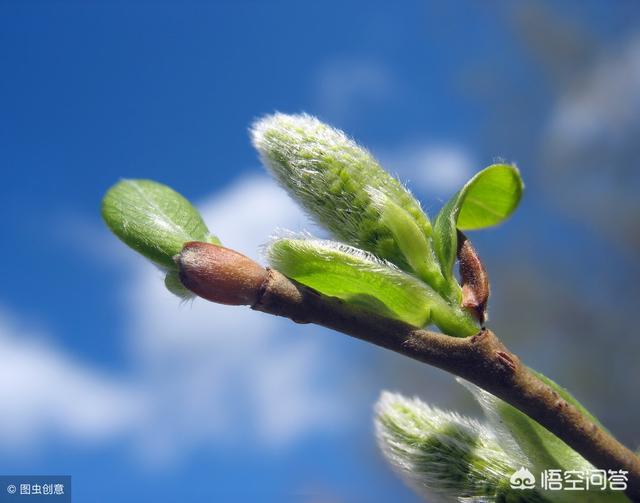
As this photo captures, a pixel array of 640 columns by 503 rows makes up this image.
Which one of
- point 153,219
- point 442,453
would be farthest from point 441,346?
point 153,219

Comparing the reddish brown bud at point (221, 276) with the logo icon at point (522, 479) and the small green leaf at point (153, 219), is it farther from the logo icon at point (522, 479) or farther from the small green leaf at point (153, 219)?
the logo icon at point (522, 479)

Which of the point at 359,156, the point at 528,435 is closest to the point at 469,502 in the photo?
the point at 528,435

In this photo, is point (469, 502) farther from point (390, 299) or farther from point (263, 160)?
point (263, 160)

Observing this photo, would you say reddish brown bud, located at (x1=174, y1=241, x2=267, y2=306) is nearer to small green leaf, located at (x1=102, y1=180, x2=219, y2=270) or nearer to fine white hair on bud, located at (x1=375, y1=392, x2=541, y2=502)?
small green leaf, located at (x1=102, y1=180, x2=219, y2=270)

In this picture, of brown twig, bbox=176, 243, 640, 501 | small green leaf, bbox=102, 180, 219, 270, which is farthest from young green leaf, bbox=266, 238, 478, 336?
small green leaf, bbox=102, 180, 219, 270

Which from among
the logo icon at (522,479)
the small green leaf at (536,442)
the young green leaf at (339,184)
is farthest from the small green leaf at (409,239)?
the logo icon at (522,479)

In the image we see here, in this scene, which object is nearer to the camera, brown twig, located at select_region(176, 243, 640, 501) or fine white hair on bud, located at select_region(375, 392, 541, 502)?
brown twig, located at select_region(176, 243, 640, 501)

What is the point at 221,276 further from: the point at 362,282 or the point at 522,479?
the point at 522,479
